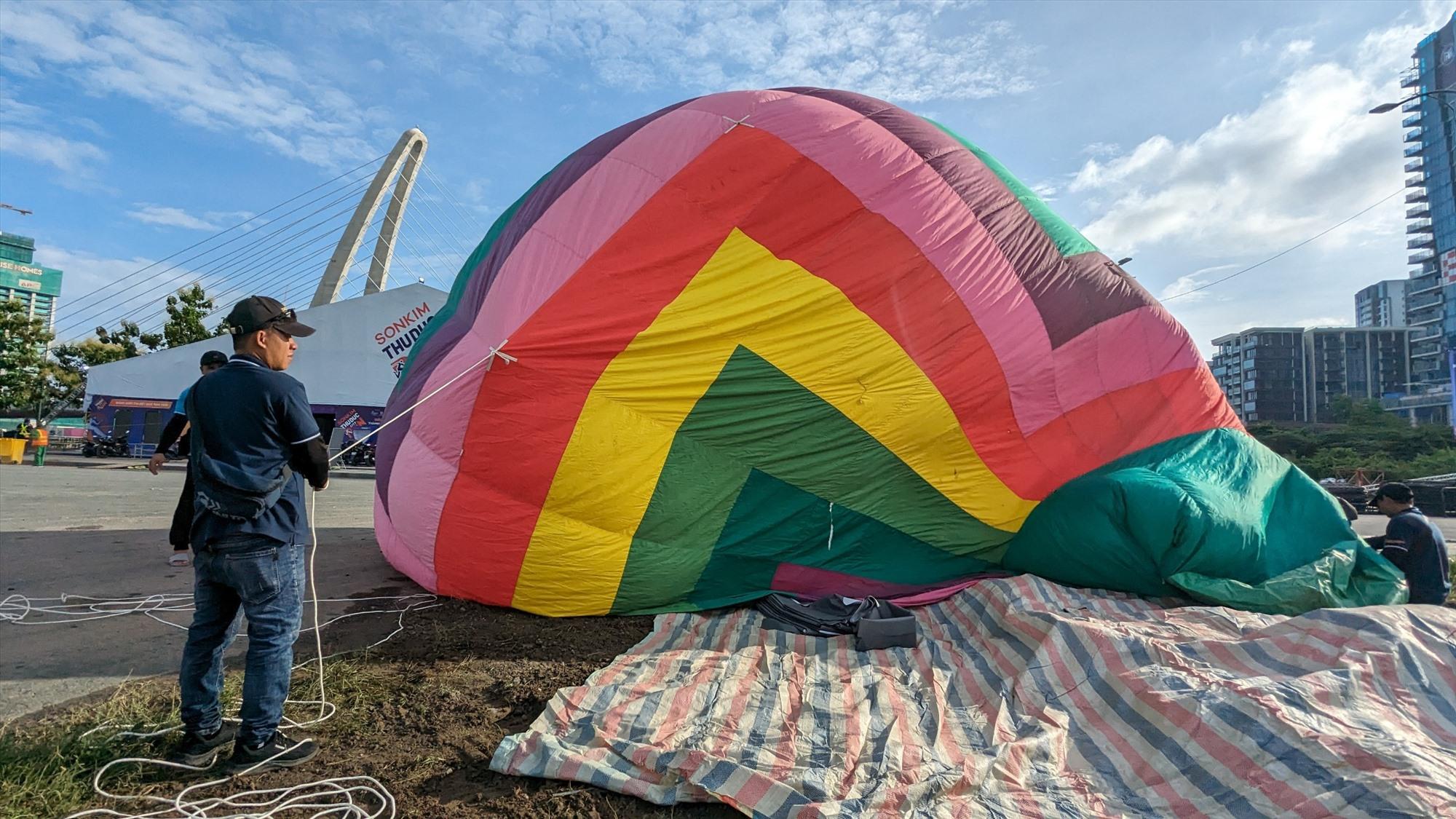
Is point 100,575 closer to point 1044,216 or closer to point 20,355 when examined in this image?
point 1044,216

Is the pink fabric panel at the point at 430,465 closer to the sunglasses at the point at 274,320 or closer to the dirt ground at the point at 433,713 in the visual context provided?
the dirt ground at the point at 433,713

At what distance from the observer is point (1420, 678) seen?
2561mm

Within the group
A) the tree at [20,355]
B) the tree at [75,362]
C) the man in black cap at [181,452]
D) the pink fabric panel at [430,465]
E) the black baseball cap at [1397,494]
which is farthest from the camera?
the tree at [75,362]

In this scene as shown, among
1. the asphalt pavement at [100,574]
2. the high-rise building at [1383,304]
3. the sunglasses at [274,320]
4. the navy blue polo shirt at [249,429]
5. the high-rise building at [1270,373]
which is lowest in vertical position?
the asphalt pavement at [100,574]

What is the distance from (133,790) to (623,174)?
4.04m

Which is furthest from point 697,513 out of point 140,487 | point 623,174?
point 140,487

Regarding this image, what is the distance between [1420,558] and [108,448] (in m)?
32.6

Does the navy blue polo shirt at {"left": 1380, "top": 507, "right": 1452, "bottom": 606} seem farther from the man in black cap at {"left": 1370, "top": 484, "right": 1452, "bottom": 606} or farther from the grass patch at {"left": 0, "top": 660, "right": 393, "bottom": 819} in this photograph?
the grass patch at {"left": 0, "top": 660, "right": 393, "bottom": 819}

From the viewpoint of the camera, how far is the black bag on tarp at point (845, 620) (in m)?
3.81

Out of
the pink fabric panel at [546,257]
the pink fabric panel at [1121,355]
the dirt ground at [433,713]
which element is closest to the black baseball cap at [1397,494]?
the pink fabric panel at [1121,355]

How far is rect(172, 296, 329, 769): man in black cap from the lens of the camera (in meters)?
2.58

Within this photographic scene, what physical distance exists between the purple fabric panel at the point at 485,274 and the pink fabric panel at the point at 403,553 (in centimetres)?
22

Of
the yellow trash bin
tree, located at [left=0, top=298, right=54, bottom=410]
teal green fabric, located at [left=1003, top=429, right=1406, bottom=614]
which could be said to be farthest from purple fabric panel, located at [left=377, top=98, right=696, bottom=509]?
tree, located at [left=0, top=298, right=54, bottom=410]

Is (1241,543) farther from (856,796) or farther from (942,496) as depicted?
(856,796)
